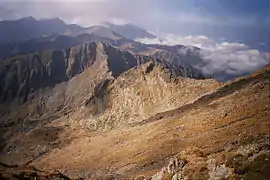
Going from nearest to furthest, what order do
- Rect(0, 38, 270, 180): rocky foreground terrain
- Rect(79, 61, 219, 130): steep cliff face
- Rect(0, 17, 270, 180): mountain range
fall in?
1. Rect(0, 38, 270, 180): rocky foreground terrain
2. Rect(0, 17, 270, 180): mountain range
3. Rect(79, 61, 219, 130): steep cliff face

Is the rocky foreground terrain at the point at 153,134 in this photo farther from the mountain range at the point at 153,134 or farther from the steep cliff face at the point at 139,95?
the steep cliff face at the point at 139,95

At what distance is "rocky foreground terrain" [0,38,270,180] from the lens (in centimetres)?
4741

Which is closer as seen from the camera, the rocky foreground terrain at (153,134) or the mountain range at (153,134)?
the rocky foreground terrain at (153,134)

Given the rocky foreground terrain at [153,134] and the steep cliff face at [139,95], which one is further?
the steep cliff face at [139,95]

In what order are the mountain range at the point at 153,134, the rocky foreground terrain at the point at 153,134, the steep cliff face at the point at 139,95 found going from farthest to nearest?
the steep cliff face at the point at 139,95
the mountain range at the point at 153,134
the rocky foreground terrain at the point at 153,134

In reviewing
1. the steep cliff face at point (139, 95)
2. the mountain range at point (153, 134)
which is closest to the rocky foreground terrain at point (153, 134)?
the mountain range at point (153, 134)

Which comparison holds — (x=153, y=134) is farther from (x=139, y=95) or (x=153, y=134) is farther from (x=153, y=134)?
(x=139, y=95)

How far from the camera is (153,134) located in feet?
348

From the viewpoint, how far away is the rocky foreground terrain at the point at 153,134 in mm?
47406

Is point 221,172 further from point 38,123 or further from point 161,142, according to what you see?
point 38,123

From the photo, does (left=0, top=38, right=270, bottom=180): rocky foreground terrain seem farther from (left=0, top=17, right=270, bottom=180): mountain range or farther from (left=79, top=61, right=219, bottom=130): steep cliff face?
(left=79, top=61, right=219, bottom=130): steep cliff face

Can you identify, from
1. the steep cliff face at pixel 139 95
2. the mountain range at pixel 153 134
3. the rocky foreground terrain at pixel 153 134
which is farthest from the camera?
the steep cliff face at pixel 139 95

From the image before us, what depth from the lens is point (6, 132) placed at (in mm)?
168750

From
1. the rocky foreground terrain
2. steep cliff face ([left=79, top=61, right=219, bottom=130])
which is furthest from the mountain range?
steep cliff face ([left=79, top=61, right=219, bottom=130])
